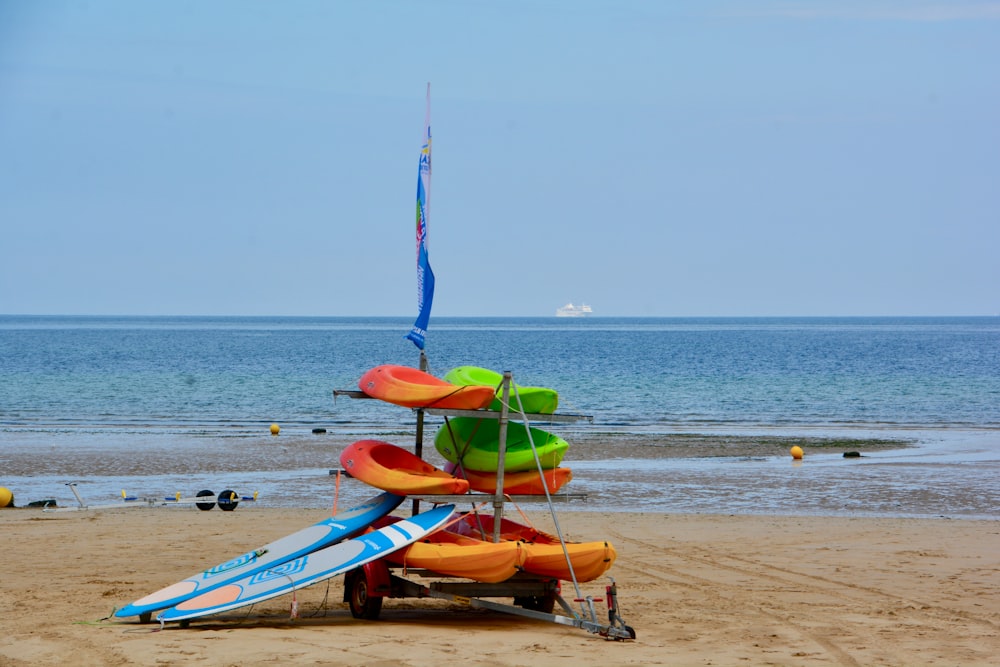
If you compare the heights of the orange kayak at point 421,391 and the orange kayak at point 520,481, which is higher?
the orange kayak at point 421,391

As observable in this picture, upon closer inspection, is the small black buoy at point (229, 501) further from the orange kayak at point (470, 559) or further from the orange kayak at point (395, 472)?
the orange kayak at point (470, 559)

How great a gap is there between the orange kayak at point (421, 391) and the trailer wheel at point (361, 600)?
5.07ft

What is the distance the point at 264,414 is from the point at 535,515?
23792 millimetres

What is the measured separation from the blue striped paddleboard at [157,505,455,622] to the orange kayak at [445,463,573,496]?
0.70 m

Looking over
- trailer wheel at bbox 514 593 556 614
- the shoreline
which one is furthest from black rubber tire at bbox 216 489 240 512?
trailer wheel at bbox 514 593 556 614

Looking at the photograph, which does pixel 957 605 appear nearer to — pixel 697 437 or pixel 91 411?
pixel 697 437

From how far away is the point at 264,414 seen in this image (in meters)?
39.2

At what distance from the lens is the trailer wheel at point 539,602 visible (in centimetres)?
1009

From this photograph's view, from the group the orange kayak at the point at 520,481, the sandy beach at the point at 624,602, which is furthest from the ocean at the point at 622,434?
the orange kayak at the point at 520,481

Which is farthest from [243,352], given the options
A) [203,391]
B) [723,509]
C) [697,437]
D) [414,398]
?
[414,398]

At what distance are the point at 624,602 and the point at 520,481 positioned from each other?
5.23 ft

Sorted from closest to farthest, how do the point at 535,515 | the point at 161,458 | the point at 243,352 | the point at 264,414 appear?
the point at 535,515
the point at 161,458
the point at 264,414
the point at 243,352

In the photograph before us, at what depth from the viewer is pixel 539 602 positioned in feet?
33.5

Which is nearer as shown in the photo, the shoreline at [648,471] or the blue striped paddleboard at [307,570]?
the blue striped paddleboard at [307,570]
